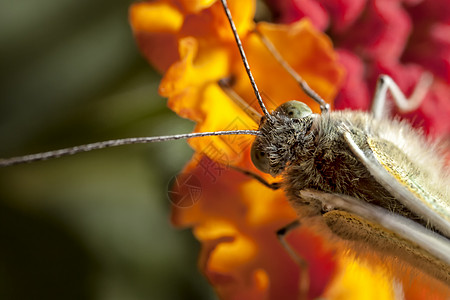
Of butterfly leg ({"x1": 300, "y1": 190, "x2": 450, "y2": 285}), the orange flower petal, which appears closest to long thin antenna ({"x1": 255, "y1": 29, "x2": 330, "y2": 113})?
the orange flower petal

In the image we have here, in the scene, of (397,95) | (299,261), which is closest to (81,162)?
(299,261)

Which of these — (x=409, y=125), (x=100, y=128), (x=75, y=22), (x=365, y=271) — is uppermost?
(x=75, y=22)

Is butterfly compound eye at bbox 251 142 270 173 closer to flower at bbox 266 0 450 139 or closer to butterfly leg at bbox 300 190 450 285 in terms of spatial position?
butterfly leg at bbox 300 190 450 285

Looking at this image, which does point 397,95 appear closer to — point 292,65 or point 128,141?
point 292,65

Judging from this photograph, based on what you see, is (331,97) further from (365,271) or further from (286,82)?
(365,271)

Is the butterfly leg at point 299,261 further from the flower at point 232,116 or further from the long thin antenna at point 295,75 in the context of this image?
the long thin antenna at point 295,75

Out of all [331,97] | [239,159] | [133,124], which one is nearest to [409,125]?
[331,97]

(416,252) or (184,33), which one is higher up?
(184,33)
